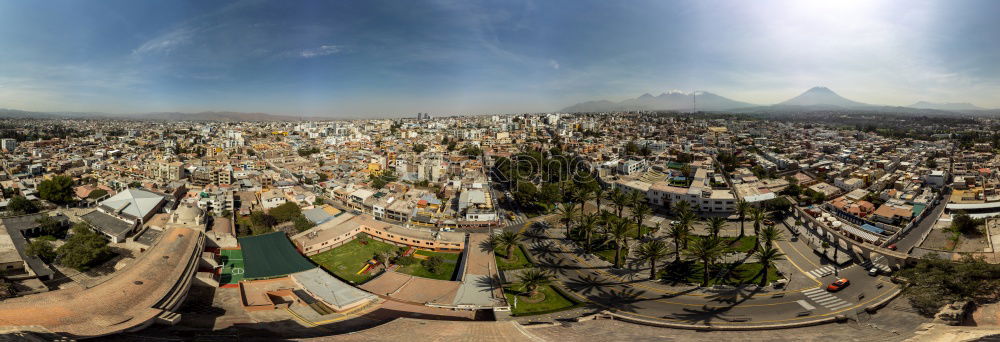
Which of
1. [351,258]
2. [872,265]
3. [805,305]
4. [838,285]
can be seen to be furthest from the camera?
[351,258]

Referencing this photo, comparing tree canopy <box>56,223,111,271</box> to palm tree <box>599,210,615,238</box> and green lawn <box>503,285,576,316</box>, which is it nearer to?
green lawn <box>503,285,576,316</box>

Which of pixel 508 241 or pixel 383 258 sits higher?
pixel 508 241

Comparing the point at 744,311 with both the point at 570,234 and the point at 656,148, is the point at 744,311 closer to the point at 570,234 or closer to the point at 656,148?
the point at 570,234

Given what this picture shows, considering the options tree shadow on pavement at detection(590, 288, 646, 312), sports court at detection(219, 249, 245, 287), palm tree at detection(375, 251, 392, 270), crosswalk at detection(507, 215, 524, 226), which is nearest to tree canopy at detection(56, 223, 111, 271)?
sports court at detection(219, 249, 245, 287)

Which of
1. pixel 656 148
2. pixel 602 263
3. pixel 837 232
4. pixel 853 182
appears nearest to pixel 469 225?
pixel 602 263

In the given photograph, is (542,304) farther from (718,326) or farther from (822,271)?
(822,271)

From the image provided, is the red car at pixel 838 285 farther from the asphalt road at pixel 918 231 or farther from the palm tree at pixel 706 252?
the asphalt road at pixel 918 231

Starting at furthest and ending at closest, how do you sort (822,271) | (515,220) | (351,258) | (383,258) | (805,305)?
1. (515,220)
2. (351,258)
3. (383,258)
4. (822,271)
5. (805,305)

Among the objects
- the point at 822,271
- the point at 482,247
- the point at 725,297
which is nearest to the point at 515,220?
the point at 482,247
